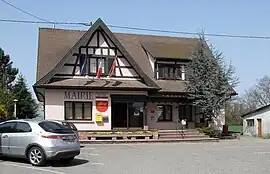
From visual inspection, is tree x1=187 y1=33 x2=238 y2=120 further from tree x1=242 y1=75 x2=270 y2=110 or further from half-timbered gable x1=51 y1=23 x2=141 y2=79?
tree x1=242 y1=75 x2=270 y2=110

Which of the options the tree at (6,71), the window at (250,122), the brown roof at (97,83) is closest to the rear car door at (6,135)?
the brown roof at (97,83)

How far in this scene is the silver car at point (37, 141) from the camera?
1424cm

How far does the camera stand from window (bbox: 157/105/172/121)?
34.1 m

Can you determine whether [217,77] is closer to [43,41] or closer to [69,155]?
[43,41]

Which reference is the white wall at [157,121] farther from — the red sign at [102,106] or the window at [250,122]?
the window at [250,122]

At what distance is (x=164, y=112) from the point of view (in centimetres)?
3431

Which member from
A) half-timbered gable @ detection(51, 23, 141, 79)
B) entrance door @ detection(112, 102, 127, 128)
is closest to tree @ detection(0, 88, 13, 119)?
half-timbered gable @ detection(51, 23, 141, 79)

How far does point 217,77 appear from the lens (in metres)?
33.0

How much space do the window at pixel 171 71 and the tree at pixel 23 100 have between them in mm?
36021

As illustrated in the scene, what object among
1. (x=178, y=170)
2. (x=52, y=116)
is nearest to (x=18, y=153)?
(x=178, y=170)

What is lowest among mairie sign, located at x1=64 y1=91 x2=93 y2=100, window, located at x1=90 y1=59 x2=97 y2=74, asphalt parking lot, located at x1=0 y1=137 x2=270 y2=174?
asphalt parking lot, located at x1=0 y1=137 x2=270 y2=174

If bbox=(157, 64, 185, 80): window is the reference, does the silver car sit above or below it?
below

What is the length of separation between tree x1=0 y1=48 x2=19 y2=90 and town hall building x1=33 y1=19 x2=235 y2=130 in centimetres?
3591

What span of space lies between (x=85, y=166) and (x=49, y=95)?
1518 centimetres
